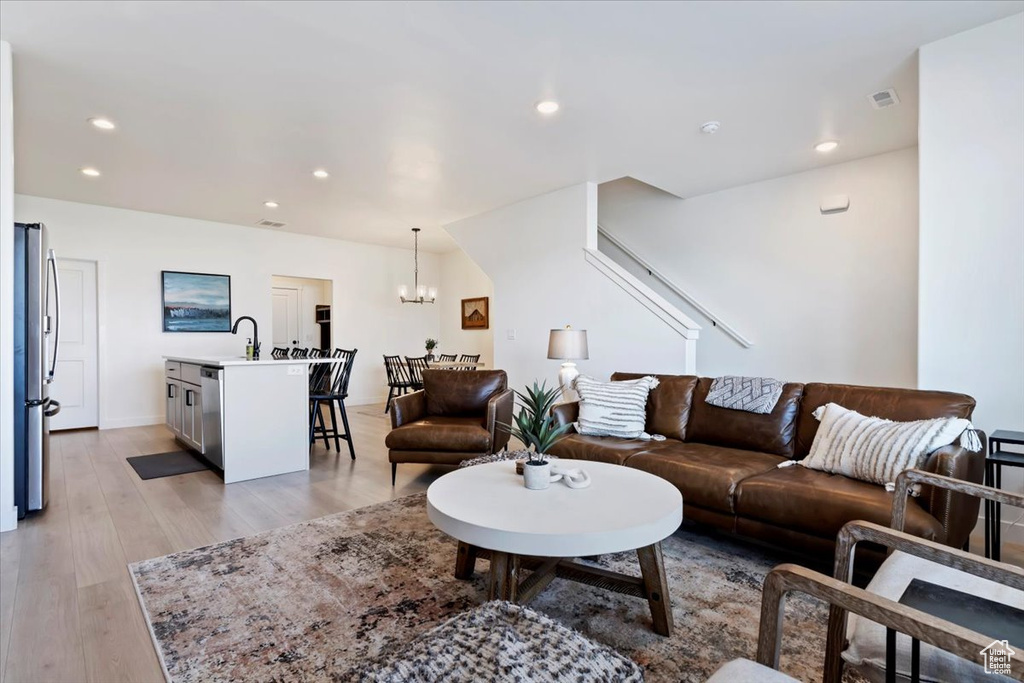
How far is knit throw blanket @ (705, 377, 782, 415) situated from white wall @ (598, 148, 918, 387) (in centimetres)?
193

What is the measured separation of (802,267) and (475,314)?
4.86 m

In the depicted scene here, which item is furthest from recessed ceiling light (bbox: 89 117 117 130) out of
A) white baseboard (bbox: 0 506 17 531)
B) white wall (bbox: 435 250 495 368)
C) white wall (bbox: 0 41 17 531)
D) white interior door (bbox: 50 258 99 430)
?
white wall (bbox: 435 250 495 368)

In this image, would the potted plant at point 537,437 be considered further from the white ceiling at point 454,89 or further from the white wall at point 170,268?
the white wall at point 170,268

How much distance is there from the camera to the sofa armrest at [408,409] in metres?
3.75

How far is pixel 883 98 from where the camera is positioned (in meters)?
3.13

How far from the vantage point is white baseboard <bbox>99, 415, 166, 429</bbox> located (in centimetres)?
569

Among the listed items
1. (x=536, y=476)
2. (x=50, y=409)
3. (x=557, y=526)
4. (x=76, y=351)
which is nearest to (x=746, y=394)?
(x=536, y=476)

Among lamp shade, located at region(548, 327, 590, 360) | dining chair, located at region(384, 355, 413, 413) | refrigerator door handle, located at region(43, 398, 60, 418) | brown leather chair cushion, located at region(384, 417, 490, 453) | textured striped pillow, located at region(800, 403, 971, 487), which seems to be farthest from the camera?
dining chair, located at region(384, 355, 413, 413)

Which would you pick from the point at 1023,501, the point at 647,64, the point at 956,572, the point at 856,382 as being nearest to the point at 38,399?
the point at 647,64

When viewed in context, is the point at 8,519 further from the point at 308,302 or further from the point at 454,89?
the point at 308,302

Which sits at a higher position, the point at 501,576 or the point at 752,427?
the point at 752,427

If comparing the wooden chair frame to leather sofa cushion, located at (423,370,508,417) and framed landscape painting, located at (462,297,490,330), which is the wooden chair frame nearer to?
leather sofa cushion, located at (423,370,508,417)

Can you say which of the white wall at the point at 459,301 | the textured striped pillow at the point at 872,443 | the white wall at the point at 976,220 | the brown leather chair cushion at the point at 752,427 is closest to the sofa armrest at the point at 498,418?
the brown leather chair cushion at the point at 752,427

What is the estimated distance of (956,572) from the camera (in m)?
1.26
